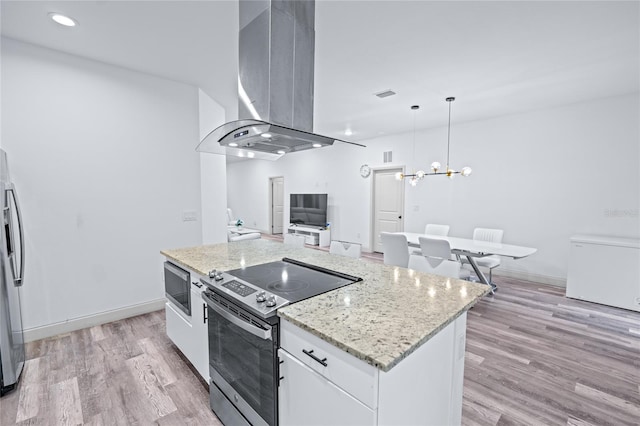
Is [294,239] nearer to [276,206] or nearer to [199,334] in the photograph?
[199,334]

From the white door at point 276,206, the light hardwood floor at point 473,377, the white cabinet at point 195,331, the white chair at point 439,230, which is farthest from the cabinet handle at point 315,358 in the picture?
the white door at point 276,206

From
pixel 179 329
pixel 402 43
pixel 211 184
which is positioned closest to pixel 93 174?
pixel 211 184

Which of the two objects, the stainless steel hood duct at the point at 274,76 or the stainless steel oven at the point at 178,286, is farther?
the stainless steel oven at the point at 178,286

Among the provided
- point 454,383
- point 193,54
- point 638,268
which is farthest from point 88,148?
point 638,268

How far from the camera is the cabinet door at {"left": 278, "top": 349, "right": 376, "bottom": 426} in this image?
1023 mm

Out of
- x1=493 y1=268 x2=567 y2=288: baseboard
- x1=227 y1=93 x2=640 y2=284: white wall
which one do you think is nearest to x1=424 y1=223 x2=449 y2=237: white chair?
x1=227 y1=93 x2=640 y2=284: white wall

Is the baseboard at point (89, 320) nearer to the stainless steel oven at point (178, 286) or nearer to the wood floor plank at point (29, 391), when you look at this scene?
the wood floor plank at point (29, 391)

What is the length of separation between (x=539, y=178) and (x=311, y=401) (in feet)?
16.5

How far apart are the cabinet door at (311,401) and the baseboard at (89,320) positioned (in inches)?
106

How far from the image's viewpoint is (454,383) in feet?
4.83

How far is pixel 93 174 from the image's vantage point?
2.97 metres

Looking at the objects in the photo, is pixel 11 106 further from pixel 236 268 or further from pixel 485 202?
pixel 485 202

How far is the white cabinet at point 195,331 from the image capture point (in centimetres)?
193

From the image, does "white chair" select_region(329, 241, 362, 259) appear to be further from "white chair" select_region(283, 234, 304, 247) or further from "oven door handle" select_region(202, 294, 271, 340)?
"oven door handle" select_region(202, 294, 271, 340)
